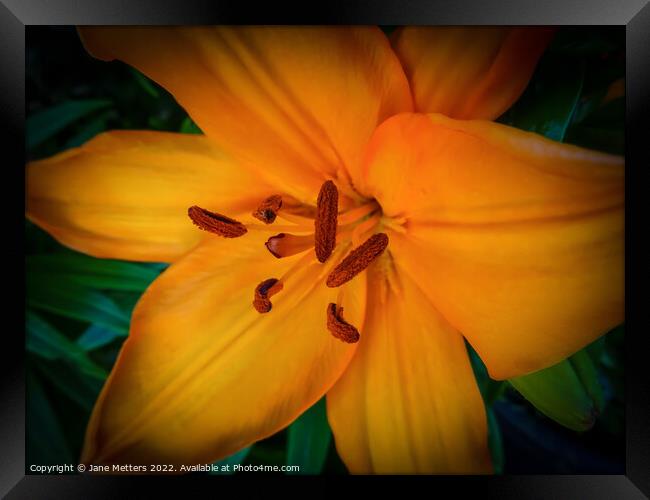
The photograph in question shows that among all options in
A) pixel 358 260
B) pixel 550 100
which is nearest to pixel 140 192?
pixel 358 260

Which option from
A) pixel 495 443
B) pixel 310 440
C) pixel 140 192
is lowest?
pixel 495 443

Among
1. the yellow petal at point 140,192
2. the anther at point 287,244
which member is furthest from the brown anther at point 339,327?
the yellow petal at point 140,192

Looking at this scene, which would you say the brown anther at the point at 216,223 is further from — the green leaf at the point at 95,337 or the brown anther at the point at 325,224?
the green leaf at the point at 95,337

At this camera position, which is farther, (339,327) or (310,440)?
(310,440)

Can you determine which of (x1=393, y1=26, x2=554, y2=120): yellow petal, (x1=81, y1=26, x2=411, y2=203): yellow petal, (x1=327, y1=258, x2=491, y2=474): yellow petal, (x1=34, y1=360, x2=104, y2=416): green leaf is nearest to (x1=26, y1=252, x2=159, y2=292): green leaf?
(x1=34, y1=360, x2=104, y2=416): green leaf

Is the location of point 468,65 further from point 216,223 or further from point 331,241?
point 216,223

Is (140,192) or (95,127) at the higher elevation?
(95,127)
